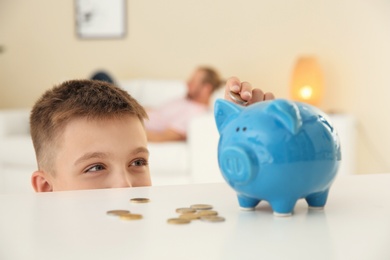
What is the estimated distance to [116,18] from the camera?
4.96m

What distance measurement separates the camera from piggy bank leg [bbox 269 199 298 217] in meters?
0.60

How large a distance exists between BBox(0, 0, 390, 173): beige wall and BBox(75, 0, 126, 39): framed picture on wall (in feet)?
0.18

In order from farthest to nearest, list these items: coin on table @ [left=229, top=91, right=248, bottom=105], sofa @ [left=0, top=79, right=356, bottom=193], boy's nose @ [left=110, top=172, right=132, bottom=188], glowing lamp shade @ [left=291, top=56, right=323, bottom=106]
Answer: glowing lamp shade @ [left=291, top=56, right=323, bottom=106] < sofa @ [left=0, top=79, right=356, bottom=193] < boy's nose @ [left=110, top=172, right=132, bottom=188] < coin on table @ [left=229, top=91, right=248, bottom=105]

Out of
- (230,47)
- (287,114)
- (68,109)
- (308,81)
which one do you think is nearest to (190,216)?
(287,114)

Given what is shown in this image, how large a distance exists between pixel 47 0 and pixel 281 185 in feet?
15.8

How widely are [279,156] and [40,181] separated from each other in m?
0.74

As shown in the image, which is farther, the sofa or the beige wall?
the beige wall

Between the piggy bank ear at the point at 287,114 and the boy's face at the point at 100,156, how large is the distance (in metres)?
0.53

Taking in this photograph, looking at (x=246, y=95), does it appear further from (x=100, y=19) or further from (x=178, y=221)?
(x=100, y=19)

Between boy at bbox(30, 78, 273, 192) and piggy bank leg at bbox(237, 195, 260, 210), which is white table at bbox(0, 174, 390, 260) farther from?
boy at bbox(30, 78, 273, 192)

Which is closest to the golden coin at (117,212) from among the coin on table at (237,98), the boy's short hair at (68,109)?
the coin on table at (237,98)

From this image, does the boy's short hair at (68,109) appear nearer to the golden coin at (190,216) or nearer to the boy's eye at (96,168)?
the boy's eye at (96,168)

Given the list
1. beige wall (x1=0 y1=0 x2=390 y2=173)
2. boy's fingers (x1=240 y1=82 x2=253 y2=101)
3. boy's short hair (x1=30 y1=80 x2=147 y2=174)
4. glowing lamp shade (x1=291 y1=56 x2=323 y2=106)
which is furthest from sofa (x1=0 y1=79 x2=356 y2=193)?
boy's fingers (x1=240 y1=82 x2=253 y2=101)

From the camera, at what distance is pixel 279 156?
23.8 inches
